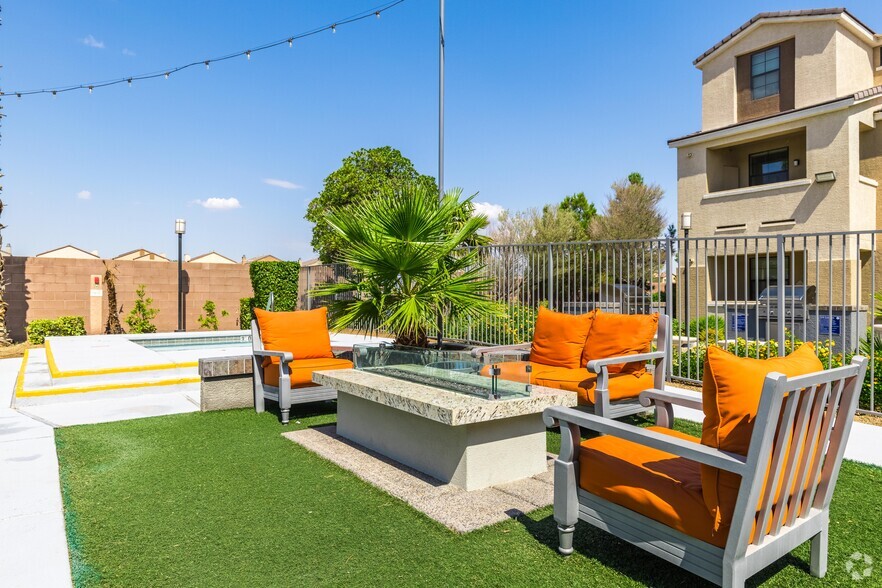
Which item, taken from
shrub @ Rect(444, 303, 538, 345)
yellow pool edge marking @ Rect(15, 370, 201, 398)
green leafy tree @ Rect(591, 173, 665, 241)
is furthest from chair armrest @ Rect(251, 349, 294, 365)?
green leafy tree @ Rect(591, 173, 665, 241)

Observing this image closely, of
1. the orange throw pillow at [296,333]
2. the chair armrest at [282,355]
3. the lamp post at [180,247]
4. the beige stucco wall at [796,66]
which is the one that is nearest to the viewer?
the chair armrest at [282,355]

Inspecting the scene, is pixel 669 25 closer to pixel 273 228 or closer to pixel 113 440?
pixel 113 440

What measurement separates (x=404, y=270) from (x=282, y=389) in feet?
5.48

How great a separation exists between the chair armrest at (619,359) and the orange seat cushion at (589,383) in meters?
0.21

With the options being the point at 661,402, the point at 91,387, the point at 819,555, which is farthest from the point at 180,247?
the point at 819,555

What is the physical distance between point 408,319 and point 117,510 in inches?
109

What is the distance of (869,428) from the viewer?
463 cm

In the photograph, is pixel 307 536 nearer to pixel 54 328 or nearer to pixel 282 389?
pixel 282 389

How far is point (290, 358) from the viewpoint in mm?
4723

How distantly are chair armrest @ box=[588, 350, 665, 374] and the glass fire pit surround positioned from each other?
477 mm

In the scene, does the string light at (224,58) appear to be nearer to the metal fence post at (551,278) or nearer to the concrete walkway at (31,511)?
the metal fence post at (551,278)

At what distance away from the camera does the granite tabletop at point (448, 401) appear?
9.53 ft

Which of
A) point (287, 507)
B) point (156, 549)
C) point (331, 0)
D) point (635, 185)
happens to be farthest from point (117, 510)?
point (635, 185)

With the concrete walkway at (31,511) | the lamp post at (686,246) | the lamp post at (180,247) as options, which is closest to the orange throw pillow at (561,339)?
the lamp post at (686,246)
